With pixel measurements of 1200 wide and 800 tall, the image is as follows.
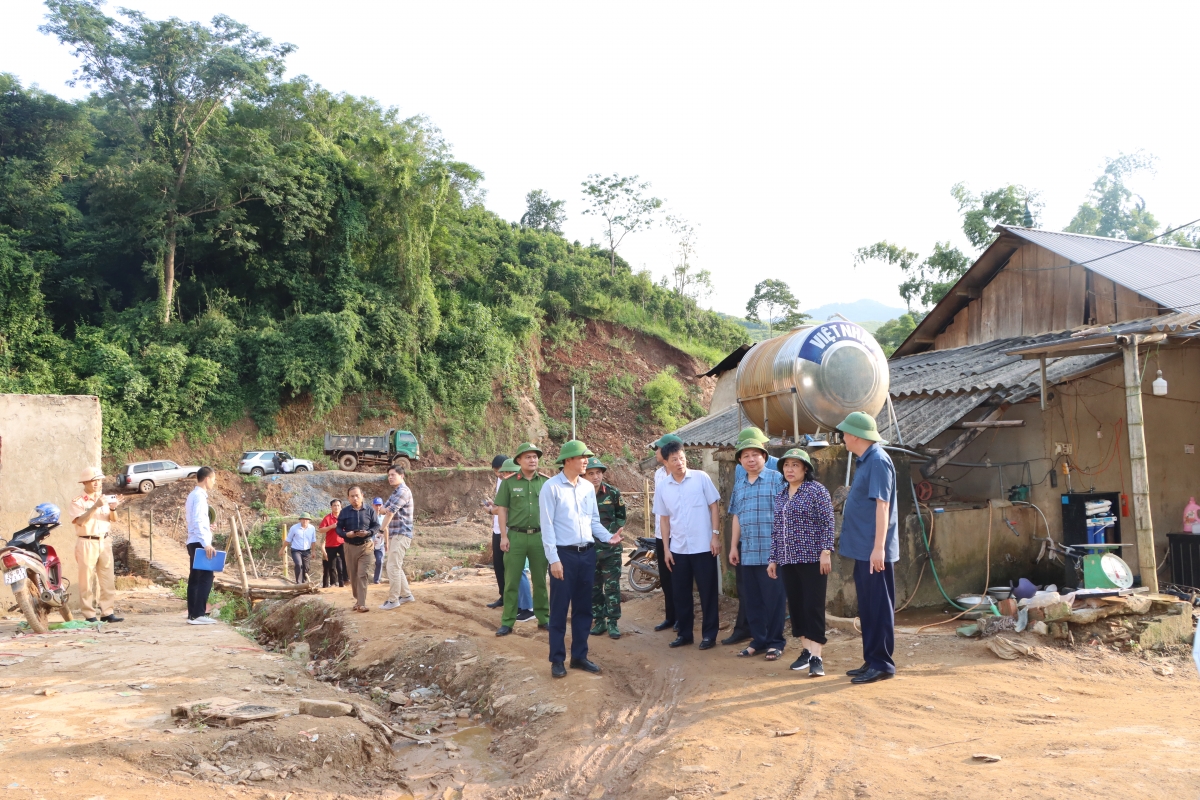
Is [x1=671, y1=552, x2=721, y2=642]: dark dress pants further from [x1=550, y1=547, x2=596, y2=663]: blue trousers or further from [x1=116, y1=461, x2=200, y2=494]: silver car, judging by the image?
[x1=116, y1=461, x2=200, y2=494]: silver car

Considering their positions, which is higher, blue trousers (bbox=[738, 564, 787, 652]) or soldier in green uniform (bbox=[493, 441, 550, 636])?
soldier in green uniform (bbox=[493, 441, 550, 636])

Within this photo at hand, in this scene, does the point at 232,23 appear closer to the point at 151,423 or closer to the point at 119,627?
the point at 151,423

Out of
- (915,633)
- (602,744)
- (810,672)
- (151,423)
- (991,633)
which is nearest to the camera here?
(602,744)

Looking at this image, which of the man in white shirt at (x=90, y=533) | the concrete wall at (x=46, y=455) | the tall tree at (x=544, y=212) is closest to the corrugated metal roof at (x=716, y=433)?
the man in white shirt at (x=90, y=533)

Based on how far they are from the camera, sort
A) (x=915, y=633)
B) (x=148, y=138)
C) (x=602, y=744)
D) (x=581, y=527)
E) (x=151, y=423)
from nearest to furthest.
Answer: (x=602, y=744) < (x=581, y=527) < (x=915, y=633) < (x=151, y=423) < (x=148, y=138)

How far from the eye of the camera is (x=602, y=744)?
17.0 feet

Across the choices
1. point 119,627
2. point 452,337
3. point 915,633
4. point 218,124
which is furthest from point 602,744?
point 218,124

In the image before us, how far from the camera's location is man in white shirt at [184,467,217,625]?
9.33 meters

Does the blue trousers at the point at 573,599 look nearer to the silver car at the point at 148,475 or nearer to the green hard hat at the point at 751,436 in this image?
the green hard hat at the point at 751,436

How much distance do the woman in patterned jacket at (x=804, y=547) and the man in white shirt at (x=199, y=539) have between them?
21.2 feet

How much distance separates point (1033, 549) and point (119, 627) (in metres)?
10.7

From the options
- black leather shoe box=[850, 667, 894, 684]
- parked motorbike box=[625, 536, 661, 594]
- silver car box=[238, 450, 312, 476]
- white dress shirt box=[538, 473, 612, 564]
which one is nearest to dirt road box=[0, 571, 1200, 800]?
black leather shoe box=[850, 667, 894, 684]

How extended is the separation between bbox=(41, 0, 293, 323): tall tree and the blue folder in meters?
26.3

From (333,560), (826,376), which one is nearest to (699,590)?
(826,376)
